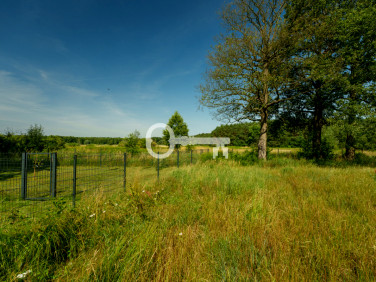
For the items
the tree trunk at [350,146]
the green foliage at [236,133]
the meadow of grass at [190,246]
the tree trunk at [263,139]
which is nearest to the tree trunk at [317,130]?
the tree trunk at [350,146]

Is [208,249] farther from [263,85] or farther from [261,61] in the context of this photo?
[261,61]

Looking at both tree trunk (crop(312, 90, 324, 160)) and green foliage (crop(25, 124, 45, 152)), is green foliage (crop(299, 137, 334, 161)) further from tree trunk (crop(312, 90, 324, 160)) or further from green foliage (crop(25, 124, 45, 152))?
green foliage (crop(25, 124, 45, 152))

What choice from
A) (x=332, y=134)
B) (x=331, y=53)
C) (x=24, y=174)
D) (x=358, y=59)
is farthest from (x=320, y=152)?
(x=24, y=174)

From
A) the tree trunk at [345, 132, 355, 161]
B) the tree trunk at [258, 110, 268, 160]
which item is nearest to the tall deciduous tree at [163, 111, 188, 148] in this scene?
the tree trunk at [258, 110, 268, 160]

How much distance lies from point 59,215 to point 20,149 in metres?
18.3

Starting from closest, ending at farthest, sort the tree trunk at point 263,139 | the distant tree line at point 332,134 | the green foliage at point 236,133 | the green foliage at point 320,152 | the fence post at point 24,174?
1. the fence post at point 24,174
2. the distant tree line at point 332,134
3. the tree trunk at point 263,139
4. the green foliage at point 320,152
5. the green foliage at point 236,133

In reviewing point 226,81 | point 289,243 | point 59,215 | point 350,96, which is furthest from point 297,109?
point 59,215

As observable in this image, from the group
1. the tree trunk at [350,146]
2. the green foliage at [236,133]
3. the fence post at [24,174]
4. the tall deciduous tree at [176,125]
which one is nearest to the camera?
the fence post at [24,174]

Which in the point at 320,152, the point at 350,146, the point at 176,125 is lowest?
the point at 320,152

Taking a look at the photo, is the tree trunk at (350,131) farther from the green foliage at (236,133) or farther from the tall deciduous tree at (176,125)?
the green foliage at (236,133)

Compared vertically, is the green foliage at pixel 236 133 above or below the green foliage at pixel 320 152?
above

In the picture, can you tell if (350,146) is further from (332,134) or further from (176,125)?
(176,125)

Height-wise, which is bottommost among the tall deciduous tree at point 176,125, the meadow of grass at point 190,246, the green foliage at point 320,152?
the meadow of grass at point 190,246

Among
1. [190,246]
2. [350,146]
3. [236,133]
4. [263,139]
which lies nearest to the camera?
[190,246]
